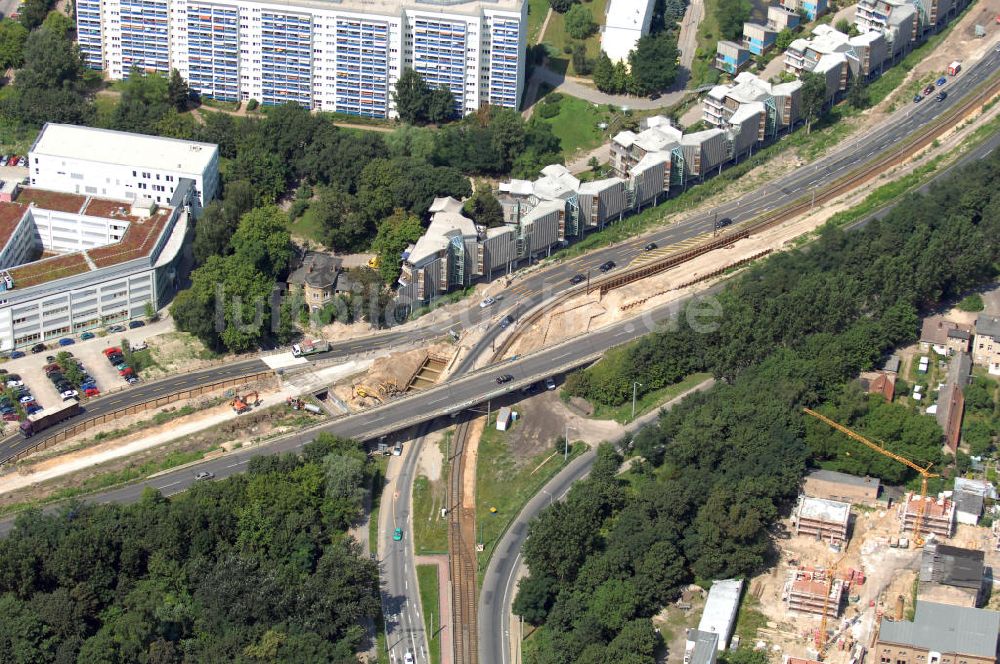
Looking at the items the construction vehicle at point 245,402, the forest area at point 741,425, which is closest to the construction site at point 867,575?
the forest area at point 741,425

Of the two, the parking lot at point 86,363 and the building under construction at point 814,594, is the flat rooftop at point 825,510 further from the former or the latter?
the parking lot at point 86,363

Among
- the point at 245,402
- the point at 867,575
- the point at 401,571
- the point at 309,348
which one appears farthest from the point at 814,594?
the point at 309,348

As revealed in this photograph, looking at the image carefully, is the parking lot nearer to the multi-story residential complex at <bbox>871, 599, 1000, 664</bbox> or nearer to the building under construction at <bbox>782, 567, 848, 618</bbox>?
the building under construction at <bbox>782, 567, 848, 618</bbox>

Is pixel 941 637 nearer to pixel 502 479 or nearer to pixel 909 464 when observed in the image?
pixel 909 464

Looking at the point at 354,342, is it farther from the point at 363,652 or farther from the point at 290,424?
the point at 363,652

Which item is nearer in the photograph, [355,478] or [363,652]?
[363,652]

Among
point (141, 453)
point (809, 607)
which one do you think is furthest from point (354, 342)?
point (809, 607)
